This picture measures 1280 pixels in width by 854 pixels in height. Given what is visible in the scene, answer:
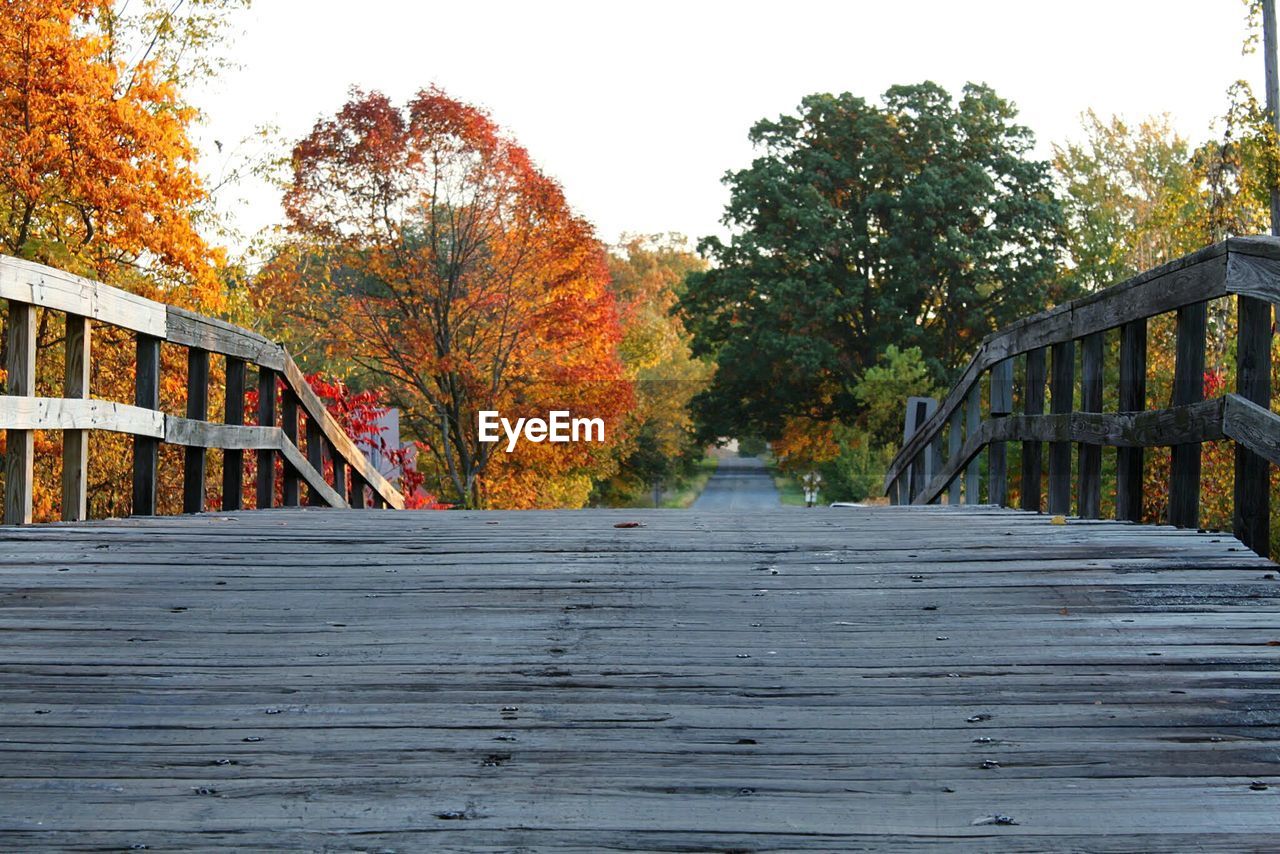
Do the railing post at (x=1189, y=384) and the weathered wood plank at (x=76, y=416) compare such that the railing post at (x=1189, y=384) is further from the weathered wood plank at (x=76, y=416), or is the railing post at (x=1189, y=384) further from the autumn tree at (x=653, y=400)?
the autumn tree at (x=653, y=400)

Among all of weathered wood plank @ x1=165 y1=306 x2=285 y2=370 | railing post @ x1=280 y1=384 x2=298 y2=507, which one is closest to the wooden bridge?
weathered wood plank @ x1=165 y1=306 x2=285 y2=370

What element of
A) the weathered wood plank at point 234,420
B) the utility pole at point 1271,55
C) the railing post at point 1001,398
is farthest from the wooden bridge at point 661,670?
the utility pole at point 1271,55

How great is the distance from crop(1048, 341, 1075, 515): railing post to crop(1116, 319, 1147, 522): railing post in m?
0.67

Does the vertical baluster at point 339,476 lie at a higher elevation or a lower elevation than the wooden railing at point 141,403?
lower

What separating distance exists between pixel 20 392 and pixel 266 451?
8.96 ft

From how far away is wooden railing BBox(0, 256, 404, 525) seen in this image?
5.31 m

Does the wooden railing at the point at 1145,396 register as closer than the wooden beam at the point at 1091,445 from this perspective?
Yes

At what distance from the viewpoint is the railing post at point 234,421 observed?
7.38 meters

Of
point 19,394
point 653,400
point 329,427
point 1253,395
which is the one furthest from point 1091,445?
point 653,400

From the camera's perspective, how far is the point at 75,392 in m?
5.80

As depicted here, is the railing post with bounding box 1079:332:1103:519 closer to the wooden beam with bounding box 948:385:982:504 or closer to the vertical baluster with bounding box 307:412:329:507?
the wooden beam with bounding box 948:385:982:504
